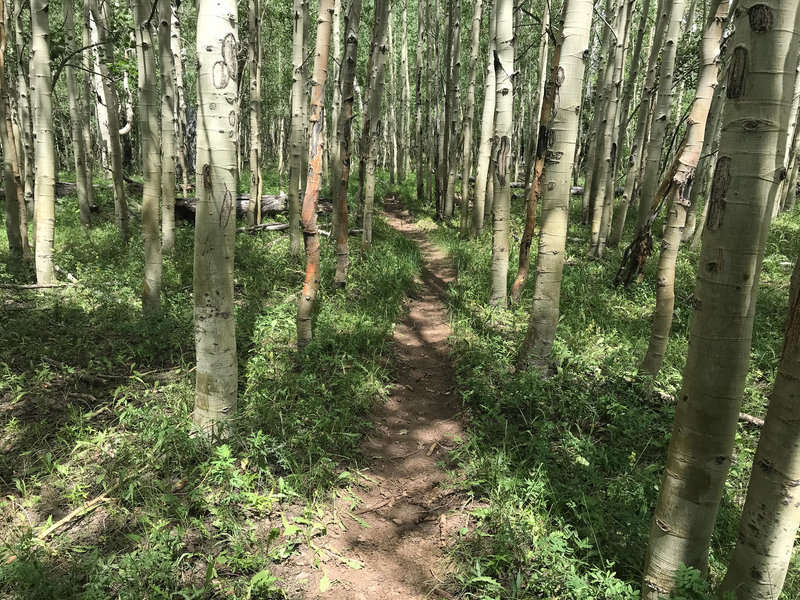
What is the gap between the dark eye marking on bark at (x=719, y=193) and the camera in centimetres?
172

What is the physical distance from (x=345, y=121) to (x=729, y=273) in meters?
5.49

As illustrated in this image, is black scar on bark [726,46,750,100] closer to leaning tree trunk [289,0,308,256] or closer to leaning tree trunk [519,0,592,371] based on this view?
leaning tree trunk [519,0,592,371]

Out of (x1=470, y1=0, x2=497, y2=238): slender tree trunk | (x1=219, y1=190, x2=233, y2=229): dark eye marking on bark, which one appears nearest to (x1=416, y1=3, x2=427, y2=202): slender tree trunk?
(x1=470, y1=0, x2=497, y2=238): slender tree trunk

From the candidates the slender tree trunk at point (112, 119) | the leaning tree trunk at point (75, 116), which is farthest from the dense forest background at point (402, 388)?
the leaning tree trunk at point (75, 116)

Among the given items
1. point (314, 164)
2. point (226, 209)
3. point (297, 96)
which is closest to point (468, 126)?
point (297, 96)

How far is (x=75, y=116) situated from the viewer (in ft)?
29.4

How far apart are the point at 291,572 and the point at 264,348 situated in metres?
2.88

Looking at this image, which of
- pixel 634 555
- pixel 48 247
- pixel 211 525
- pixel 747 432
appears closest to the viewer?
pixel 634 555

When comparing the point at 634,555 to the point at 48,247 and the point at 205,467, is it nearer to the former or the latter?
the point at 205,467

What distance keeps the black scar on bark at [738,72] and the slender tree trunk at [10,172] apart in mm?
8364

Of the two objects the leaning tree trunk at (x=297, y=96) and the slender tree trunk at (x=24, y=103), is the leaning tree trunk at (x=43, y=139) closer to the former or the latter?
the slender tree trunk at (x=24, y=103)

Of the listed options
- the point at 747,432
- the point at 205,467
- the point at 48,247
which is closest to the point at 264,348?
the point at 205,467

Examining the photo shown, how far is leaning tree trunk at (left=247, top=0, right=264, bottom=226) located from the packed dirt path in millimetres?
7194

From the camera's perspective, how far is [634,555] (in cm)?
272
